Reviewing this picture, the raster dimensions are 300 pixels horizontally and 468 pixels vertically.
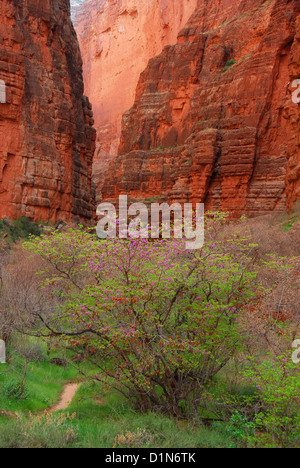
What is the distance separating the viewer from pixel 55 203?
33.9 meters

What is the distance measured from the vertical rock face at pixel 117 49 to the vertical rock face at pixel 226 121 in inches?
1018

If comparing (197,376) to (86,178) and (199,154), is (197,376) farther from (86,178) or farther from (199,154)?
(199,154)

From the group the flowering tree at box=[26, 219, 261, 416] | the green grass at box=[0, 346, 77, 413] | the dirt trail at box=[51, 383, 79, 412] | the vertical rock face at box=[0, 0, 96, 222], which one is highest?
the vertical rock face at box=[0, 0, 96, 222]

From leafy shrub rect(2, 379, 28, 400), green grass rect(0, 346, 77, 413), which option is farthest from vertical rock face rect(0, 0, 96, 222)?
leafy shrub rect(2, 379, 28, 400)

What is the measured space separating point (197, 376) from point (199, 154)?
1560 inches

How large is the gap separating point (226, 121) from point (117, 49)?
7864 centimetres

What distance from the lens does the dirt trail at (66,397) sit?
11.2m

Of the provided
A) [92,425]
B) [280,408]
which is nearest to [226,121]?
[280,408]

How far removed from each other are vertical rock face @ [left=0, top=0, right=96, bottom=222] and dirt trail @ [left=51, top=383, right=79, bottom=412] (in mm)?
19666

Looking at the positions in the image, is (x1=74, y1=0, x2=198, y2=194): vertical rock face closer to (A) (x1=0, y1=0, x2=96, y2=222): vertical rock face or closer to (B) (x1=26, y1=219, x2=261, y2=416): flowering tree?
(A) (x1=0, y1=0, x2=96, y2=222): vertical rock face

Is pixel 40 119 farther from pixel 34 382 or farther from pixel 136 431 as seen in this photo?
pixel 136 431

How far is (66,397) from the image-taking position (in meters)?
12.2

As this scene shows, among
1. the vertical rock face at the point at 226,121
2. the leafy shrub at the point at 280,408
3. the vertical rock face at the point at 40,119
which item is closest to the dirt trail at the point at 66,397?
the leafy shrub at the point at 280,408

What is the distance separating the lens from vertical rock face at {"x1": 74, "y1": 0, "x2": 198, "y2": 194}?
9200cm
